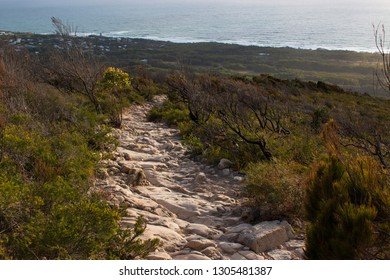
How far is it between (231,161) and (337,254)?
4.48 meters

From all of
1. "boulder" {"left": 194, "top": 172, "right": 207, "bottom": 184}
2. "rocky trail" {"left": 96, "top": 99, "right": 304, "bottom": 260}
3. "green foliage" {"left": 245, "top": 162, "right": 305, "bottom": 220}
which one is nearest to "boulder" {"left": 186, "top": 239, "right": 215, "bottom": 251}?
"rocky trail" {"left": 96, "top": 99, "right": 304, "bottom": 260}

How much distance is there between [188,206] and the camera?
16.9ft

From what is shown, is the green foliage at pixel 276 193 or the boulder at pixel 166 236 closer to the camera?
the boulder at pixel 166 236

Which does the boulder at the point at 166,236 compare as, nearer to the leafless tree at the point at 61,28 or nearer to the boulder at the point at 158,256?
the boulder at the point at 158,256

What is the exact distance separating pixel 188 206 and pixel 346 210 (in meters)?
2.72

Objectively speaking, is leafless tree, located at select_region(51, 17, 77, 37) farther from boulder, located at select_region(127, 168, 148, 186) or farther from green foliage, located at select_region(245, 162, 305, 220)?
green foliage, located at select_region(245, 162, 305, 220)

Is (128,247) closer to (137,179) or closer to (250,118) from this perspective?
(137,179)

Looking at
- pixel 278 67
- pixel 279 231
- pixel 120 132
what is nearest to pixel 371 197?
pixel 279 231

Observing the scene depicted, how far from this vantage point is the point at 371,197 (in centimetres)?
311

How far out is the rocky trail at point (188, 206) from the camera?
385 centimetres

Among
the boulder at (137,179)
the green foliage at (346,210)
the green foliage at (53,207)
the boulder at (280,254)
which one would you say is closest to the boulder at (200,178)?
the boulder at (137,179)

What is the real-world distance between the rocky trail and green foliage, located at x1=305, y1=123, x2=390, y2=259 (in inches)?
30.8

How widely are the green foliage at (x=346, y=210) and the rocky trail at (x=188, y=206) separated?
0.78m

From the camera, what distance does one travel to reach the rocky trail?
3852mm
